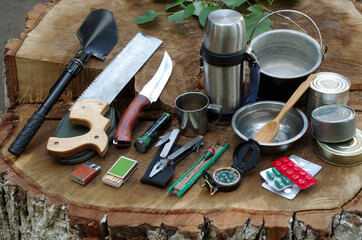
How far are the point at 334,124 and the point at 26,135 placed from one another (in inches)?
42.3

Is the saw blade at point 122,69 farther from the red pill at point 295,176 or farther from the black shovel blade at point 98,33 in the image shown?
the red pill at point 295,176

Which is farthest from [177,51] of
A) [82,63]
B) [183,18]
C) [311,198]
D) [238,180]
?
[311,198]

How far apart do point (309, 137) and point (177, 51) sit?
28.8 inches

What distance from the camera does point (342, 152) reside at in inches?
62.1

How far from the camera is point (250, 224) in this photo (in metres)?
1.41

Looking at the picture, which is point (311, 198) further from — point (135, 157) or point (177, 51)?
point (177, 51)

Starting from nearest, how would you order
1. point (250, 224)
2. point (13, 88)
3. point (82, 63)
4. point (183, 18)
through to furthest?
1. point (250, 224)
2. point (82, 63)
3. point (13, 88)
4. point (183, 18)

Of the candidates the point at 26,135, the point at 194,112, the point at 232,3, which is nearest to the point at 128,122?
the point at 194,112

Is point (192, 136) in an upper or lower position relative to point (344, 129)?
lower

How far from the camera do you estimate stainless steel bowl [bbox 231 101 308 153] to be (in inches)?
67.6

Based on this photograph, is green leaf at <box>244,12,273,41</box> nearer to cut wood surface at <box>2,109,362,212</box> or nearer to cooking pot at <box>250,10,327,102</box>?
cooking pot at <box>250,10,327,102</box>

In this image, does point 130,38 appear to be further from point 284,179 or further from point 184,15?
point 284,179

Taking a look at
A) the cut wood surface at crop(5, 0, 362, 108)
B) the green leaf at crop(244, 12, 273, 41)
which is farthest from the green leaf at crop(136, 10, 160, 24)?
the green leaf at crop(244, 12, 273, 41)

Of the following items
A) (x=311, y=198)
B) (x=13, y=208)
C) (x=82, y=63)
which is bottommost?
(x=13, y=208)
